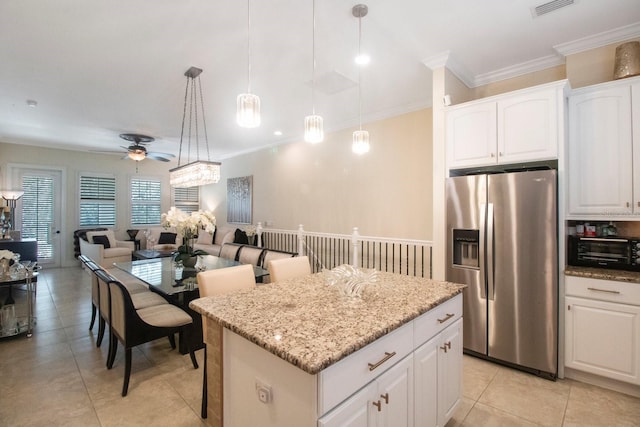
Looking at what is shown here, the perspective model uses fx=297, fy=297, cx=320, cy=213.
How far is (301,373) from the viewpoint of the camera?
108cm

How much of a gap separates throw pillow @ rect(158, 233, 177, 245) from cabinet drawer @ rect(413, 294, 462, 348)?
7.51m

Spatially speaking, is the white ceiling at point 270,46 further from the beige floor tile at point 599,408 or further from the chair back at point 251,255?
the beige floor tile at point 599,408

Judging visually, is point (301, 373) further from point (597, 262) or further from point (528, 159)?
point (597, 262)

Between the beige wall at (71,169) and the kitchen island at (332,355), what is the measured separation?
788 cm

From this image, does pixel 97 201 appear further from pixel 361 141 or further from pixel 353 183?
pixel 361 141

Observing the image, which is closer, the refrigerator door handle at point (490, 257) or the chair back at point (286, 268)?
the chair back at point (286, 268)

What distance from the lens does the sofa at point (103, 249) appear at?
625 centimetres

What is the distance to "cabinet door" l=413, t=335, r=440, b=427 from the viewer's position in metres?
1.55

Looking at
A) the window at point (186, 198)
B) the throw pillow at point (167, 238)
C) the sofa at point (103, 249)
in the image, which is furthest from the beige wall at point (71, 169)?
the throw pillow at point (167, 238)

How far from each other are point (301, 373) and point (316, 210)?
15.6 feet

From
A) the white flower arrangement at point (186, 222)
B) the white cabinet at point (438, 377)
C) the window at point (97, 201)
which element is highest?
the window at point (97, 201)

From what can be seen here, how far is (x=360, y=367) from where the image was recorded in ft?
3.92

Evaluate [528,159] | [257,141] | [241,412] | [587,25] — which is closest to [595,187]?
[528,159]

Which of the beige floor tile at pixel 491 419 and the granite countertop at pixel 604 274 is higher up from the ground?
the granite countertop at pixel 604 274
